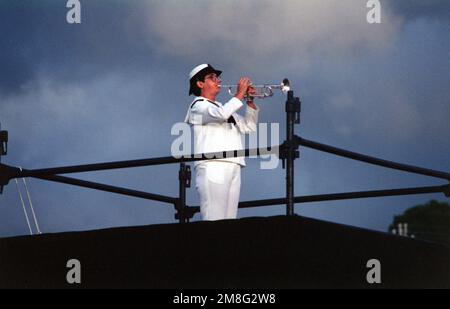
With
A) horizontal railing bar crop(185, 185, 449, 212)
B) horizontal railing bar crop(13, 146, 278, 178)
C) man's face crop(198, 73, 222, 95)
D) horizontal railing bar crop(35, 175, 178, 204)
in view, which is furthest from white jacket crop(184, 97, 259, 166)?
horizontal railing bar crop(35, 175, 178, 204)

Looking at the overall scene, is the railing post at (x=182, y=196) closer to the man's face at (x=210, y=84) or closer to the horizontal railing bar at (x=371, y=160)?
the man's face at (x=210, y=84)

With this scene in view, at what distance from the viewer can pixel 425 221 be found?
319 ft

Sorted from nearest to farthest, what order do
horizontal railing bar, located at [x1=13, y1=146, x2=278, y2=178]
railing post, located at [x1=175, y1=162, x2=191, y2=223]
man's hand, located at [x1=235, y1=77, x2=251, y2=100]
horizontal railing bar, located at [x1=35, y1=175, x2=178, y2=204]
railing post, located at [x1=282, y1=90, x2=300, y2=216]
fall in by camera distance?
railing post, located at [x1=282, y1=90, x2=300, y2=216], horizontal railing bar, located at [x1=13, y1=146, x2=278, y2=178], man's hand, located at [x1=235, y1=77, x2=251, y2=100], horizontal railing bar, located at [x1=35, y1=175, x2=178, y2=204], railing post, located at [x1=175, y1=162, x2=191, y2=223]

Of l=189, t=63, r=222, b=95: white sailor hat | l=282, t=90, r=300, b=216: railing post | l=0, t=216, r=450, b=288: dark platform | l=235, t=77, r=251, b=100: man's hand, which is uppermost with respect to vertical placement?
l=189, t=63, r=222, b=95: white sailor hat

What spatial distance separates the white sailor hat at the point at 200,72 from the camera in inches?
486

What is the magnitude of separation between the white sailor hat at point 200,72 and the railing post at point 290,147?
1.77m

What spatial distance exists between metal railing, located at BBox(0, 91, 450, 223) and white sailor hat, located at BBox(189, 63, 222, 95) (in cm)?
97

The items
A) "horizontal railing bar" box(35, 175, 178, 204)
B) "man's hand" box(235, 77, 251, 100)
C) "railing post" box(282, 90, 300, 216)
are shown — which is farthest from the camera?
"horizontal railing bar" box(35, 175, 178, 204)

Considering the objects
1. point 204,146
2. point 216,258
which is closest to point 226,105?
point 204,146

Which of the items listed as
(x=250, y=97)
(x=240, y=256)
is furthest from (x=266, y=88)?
(x=240, y=256)

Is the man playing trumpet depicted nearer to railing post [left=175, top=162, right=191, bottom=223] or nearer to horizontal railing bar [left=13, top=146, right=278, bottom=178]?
horizontal railing bar [left=13, top=146, right=278, bottom=178]

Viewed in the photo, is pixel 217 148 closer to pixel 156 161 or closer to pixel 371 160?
pixel 156 161

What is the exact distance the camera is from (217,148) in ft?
39.1

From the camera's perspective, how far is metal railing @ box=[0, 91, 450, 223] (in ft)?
35.0
